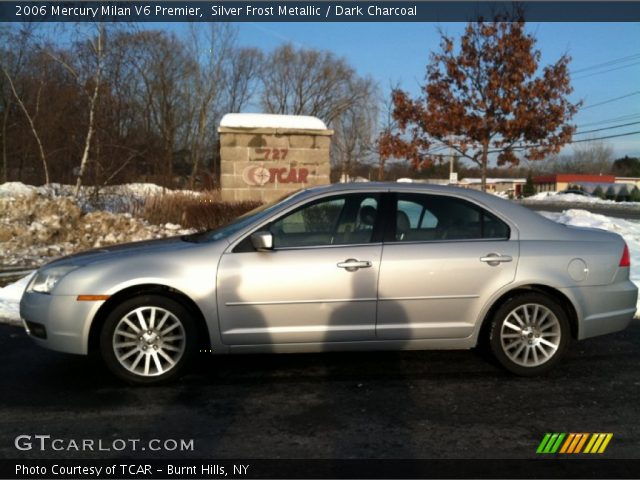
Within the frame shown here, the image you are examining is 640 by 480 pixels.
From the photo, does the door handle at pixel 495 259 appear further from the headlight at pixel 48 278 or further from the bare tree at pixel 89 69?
the bare tree at pixel 89 69

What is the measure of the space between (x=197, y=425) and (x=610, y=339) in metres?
4.34

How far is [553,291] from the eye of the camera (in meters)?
4.51

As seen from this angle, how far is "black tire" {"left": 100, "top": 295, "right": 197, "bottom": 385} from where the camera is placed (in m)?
4.15

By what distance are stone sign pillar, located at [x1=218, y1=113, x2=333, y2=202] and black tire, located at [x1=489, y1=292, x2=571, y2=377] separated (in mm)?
10350

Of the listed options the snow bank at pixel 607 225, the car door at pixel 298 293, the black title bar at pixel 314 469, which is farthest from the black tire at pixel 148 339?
the snow bank at pixel 607 225

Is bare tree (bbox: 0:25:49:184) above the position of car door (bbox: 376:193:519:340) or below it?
above

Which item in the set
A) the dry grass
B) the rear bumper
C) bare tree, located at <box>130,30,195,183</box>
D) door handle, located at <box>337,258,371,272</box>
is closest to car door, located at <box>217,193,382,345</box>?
door handle, located at <box>337,258,371,272</box>

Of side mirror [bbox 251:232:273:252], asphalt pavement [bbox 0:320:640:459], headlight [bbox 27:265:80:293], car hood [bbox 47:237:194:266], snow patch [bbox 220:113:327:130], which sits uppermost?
snow patch [bbox 220:113:327:130]

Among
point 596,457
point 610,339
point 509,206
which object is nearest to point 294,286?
point 509,206

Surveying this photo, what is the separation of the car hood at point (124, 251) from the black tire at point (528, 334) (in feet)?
8.62

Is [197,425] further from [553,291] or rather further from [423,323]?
[553,291]

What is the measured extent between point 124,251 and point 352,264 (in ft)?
6.08

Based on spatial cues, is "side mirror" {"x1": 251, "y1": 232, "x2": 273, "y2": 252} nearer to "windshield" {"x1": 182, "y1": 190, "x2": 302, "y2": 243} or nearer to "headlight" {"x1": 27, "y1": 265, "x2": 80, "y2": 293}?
"windshield" {"x1": 182, "y1": 190, "x2": 302, "y2": 243}

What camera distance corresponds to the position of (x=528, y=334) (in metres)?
4.45
